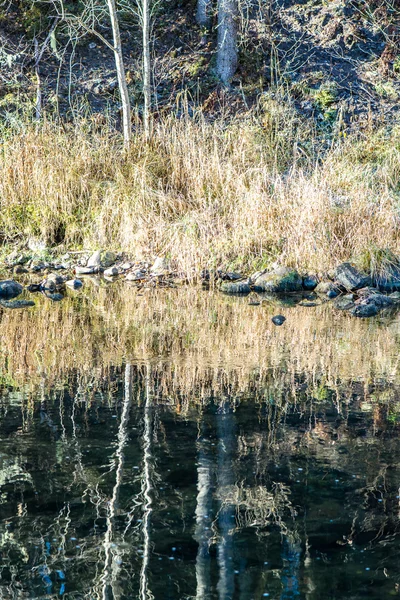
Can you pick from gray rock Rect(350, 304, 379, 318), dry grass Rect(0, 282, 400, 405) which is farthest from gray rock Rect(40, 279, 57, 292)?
gray rock Rect(350, 304, 379, 318)

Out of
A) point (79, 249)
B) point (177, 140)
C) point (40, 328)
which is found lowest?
A: point (79, 249)

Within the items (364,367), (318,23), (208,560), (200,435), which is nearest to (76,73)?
(318,23)

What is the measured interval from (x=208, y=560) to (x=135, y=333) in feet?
15.0

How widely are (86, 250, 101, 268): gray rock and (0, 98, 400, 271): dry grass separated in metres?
0.23

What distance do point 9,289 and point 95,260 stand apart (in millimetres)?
2015

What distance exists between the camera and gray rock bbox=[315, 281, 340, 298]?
10062mm

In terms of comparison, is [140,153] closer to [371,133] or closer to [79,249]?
[79,249]

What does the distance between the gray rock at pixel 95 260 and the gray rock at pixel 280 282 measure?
2.62 meters

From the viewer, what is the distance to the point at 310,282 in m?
10.5

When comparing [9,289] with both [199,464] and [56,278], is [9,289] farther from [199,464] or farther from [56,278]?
[199,464]

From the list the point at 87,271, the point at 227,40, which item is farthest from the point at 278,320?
the point at 227,40

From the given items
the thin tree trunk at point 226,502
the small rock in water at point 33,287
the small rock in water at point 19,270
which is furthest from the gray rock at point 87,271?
the thin tree trunk at point 226,502

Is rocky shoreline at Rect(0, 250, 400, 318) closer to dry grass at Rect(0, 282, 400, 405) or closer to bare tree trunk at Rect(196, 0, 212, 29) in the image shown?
dry grass at Rect(0, 282, 400, 405)

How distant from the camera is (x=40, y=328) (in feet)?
26.0
